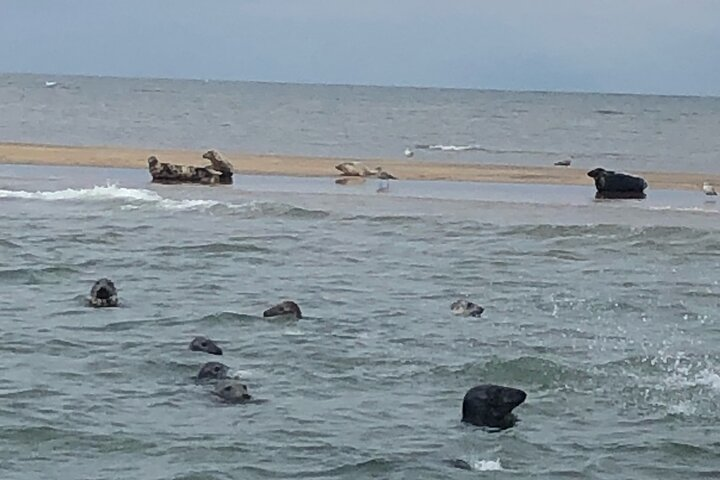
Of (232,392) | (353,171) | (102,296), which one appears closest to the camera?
(232,392)

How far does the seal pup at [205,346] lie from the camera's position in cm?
1556

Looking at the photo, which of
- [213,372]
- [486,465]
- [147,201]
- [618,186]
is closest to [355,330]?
[213,372]

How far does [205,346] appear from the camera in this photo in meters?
15.6

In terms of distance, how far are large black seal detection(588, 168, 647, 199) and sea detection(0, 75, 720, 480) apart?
0.62 meters

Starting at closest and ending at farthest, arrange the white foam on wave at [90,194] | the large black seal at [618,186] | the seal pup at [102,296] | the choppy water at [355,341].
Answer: the choppy water at [355,341], the seal pup at [102,296], the white foam on wave at [90,194], the large black seal at [618,186]

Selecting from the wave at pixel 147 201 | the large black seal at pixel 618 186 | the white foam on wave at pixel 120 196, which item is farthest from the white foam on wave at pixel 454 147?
the white foam on wave at pixel 120 196

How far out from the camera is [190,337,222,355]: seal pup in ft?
51.1

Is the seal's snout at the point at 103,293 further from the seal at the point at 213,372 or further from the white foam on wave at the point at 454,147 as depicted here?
the white foam on wave at the point at 454,147

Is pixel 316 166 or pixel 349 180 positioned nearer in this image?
pixel 349 180

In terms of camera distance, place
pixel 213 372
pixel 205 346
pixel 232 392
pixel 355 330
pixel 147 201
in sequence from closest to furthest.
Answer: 1. pixel 232 392
2. pixel 213 372
3. pixel 205 346
4. pixel 355 330
5. pixel 147 201

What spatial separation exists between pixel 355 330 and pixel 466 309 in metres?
1.93

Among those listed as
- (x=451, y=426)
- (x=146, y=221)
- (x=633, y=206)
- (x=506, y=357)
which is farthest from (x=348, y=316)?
(x=633, y=206)

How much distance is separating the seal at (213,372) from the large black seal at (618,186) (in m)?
22.4

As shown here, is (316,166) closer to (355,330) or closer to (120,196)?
(120,196)
